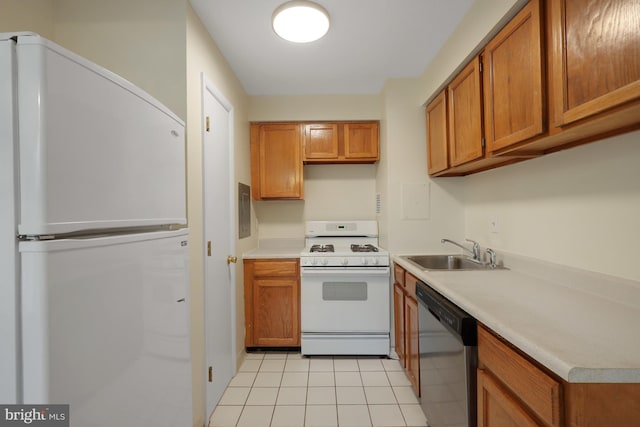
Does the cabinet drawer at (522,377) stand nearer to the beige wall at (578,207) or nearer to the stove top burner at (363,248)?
the beige wall at (578,207)

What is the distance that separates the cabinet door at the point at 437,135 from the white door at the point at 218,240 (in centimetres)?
163

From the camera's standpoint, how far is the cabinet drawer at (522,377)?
2.39ft

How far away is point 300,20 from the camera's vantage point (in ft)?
5.22

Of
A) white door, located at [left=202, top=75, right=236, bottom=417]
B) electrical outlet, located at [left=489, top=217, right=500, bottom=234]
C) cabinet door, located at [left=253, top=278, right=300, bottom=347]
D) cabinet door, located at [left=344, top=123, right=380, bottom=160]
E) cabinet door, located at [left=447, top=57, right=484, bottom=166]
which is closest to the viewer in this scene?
cabinet door, located at [left=447, top=57, right=484, bottom=166]

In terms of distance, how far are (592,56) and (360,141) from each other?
6.38 feet

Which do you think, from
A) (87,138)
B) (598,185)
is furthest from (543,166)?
(87,138)

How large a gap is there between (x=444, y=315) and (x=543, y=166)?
100cm

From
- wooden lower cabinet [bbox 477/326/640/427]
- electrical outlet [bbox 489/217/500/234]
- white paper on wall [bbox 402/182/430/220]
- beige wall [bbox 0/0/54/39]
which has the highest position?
beige wall [bbox 0/0/54/39]

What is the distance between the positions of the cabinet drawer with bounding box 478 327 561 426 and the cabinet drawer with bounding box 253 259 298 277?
1.69 metres

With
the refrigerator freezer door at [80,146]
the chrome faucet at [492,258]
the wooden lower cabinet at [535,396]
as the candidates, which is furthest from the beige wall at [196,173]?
the chrome faucet at [492,258]

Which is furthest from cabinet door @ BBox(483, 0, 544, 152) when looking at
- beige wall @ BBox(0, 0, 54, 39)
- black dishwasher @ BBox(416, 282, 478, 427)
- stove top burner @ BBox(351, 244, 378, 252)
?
beige wall @ BBox(0, 0, 54, 39)

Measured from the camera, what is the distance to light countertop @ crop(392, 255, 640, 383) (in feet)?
2.26

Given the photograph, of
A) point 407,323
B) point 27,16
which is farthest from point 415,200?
point 27,16

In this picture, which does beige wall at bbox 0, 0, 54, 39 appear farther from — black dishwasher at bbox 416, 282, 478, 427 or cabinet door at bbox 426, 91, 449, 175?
cabinet door at bbox 426, 91, 449, 175
